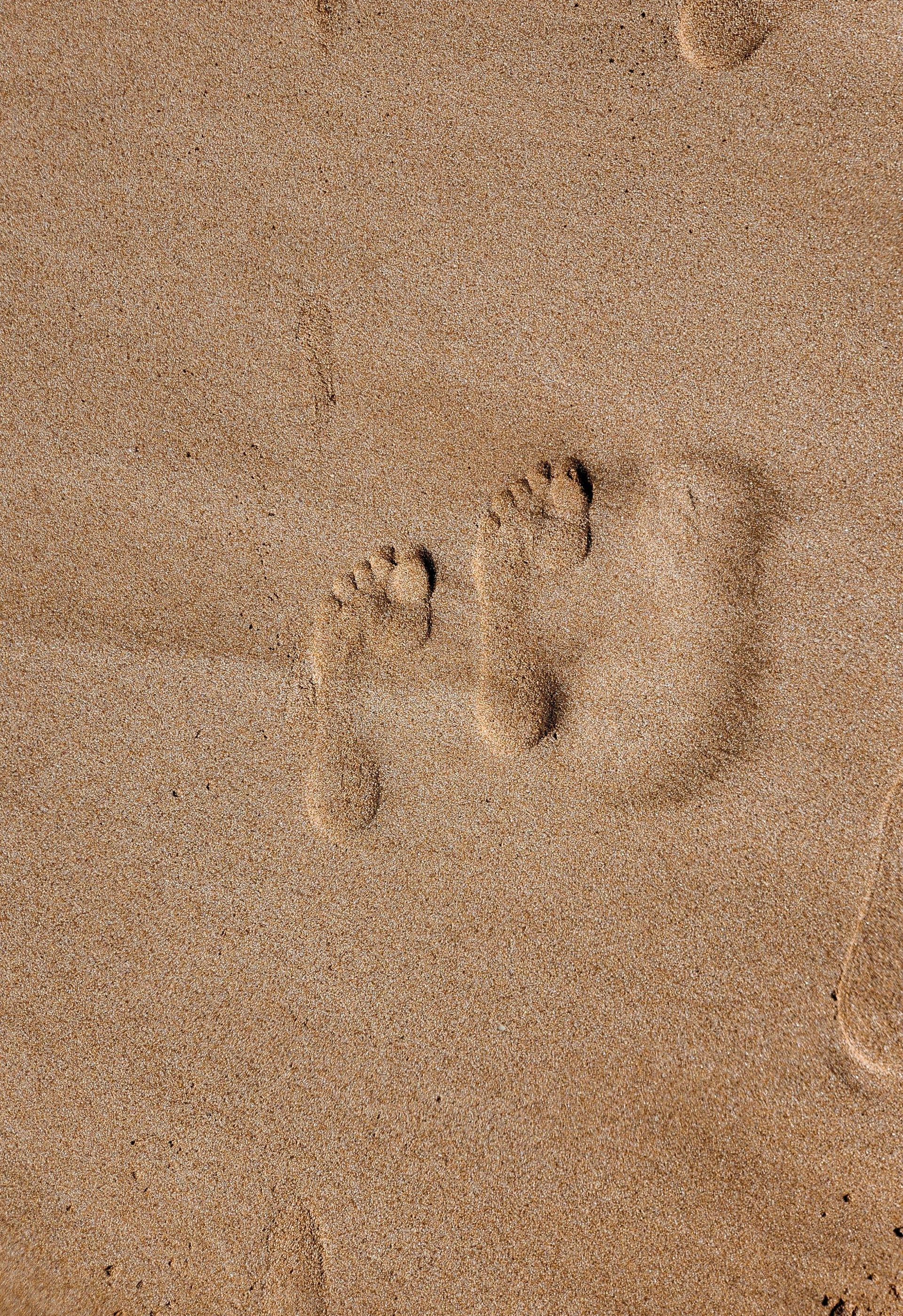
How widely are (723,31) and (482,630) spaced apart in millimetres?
1402

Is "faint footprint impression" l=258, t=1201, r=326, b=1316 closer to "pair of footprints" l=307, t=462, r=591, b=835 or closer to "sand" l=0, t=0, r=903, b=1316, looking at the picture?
"sand" l=0, t=0, r=903, b=1316

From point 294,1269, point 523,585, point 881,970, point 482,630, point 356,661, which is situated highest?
point 523,585

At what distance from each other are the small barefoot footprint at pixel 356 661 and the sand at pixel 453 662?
0.03ft

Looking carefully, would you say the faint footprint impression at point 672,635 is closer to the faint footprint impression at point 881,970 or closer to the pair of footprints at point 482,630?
the pair of footprints at point 482,630

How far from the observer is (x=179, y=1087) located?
1.63 m

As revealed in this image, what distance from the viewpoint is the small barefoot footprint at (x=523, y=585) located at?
1.57 meters

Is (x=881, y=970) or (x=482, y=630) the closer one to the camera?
(x=881, y=970)

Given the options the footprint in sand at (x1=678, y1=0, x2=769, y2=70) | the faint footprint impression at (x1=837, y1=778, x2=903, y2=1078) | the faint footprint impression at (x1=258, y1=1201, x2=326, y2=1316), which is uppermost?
the footprint in sand at (x1=678, y1=0, x2=769, y2=70)

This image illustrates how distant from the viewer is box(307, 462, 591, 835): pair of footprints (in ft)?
5.15

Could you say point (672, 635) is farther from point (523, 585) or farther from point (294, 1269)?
point (294, 1269)

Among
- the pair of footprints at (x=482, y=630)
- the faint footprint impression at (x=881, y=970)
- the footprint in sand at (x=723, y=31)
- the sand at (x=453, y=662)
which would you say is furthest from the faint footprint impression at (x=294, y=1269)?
the footprint in sand at (x=723, y=31)

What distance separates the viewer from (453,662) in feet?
5.26

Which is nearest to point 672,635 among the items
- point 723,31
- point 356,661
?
point 356,661

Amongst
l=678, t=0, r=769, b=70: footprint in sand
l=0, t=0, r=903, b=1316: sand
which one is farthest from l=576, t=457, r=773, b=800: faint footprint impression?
l=678, t=0, r=769, b=70: footprint in sand
